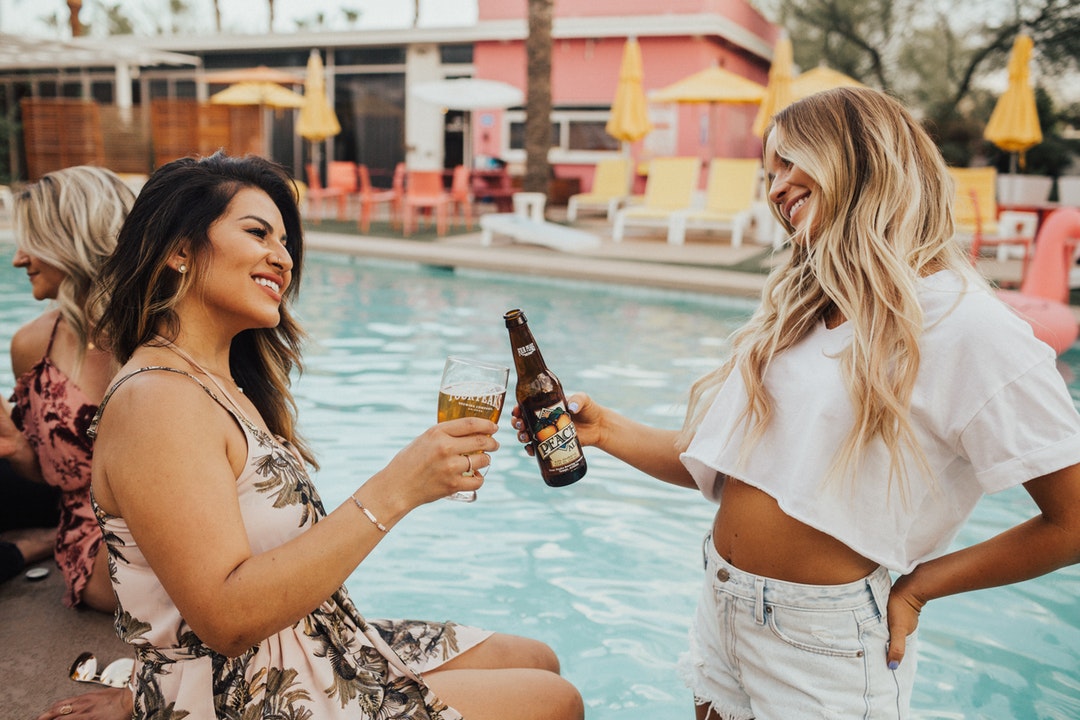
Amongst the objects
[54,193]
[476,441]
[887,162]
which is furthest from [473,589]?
[887,162]

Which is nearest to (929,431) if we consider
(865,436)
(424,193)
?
(865,436)

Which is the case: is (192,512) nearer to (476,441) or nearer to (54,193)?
(476,441)

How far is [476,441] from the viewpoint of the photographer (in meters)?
1.75

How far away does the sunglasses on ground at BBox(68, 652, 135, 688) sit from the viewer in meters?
2.49

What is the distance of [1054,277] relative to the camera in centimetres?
788

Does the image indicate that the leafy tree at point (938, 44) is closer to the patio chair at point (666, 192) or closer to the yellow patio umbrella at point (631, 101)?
the yellow patio umbrella at point (631, 101)

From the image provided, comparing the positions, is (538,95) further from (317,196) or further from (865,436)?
(865,436)

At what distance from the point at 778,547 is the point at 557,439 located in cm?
57

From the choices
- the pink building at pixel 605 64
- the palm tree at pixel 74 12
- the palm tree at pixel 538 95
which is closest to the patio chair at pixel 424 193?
the palm tree at pixel 538 95

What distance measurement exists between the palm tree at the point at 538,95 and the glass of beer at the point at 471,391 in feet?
51.5

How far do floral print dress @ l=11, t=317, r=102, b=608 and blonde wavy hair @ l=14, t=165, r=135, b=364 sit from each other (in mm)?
167

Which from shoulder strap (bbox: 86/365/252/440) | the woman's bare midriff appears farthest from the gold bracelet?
the woman's bare midriff

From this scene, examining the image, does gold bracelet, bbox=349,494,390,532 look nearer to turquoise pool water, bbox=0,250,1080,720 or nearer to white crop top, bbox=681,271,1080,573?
white crop top, bbox=681,271,1080,573

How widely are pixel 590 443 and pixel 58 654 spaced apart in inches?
67.5
